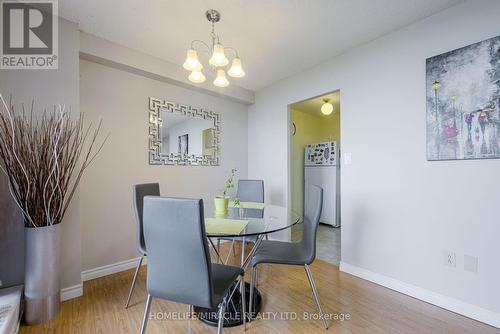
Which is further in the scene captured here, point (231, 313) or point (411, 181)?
point (411, 181)

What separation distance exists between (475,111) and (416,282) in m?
1.45

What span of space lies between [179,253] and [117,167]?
5.72 ft

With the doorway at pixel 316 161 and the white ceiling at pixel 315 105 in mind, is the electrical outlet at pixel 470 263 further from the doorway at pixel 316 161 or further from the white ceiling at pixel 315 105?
the white ceiling at pixel 315 105

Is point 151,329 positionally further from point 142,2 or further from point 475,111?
point 475,111

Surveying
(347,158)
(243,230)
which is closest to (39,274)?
(243,230)

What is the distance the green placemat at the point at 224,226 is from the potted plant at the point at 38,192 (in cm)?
113

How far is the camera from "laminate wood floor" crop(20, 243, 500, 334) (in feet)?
4.91

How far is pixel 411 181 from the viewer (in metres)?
1.94

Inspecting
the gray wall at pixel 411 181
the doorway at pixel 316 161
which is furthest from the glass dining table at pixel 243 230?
the doorway at pixel 316 161

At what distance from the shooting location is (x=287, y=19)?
1.90 meters

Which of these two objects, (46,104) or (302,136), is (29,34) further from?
(302,136)

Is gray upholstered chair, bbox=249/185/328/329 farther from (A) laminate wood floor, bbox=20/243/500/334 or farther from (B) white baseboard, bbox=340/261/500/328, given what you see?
(B) white baseboard, bbox=340/261/500/328

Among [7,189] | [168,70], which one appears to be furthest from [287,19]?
[7,189]

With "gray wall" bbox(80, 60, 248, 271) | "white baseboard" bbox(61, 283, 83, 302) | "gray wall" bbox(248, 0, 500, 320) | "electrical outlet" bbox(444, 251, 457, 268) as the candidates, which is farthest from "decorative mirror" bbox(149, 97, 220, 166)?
"electrical outlet" bbox(444, 251, 457, 268)
